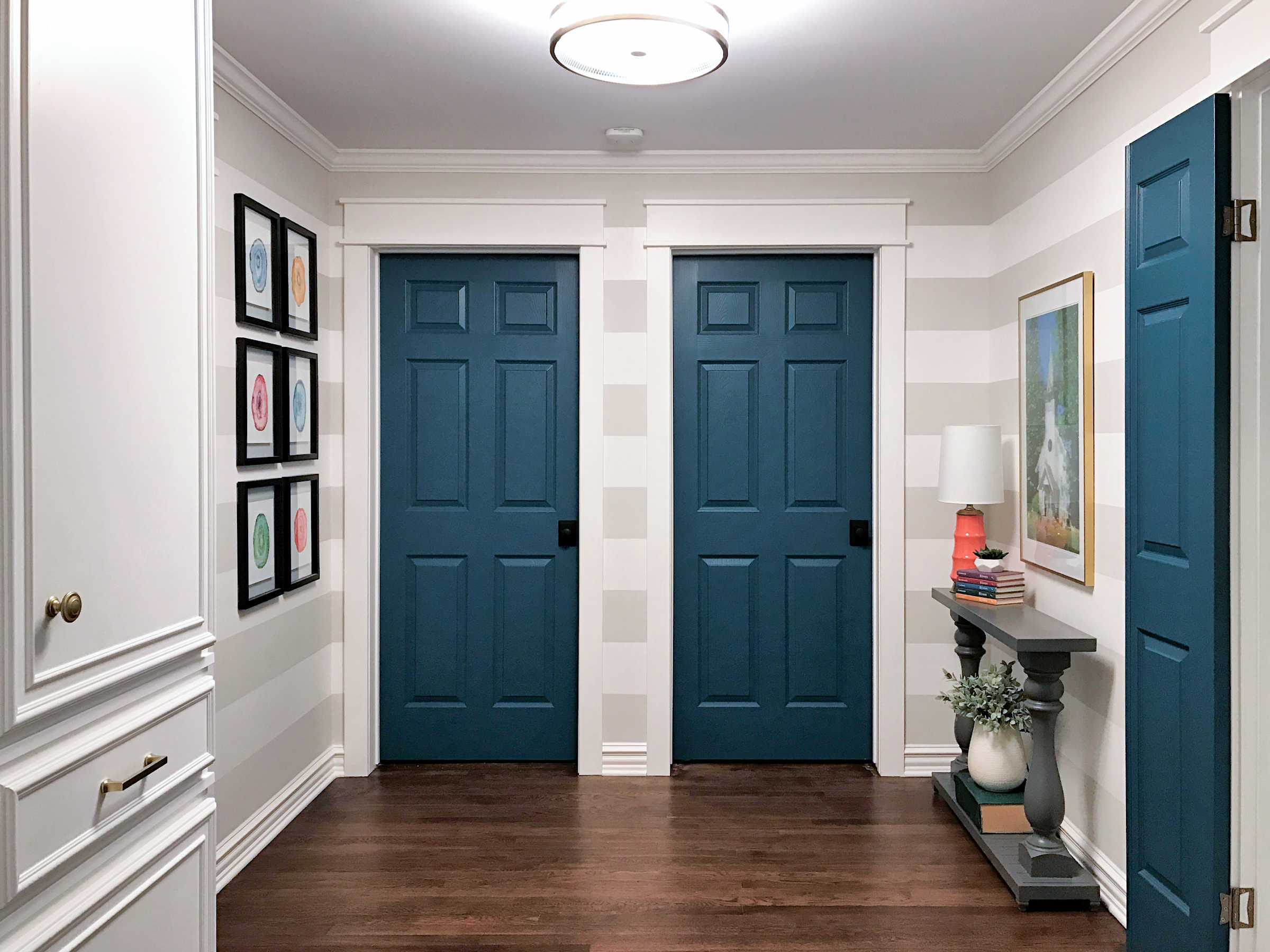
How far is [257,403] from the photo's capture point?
9.47 feet

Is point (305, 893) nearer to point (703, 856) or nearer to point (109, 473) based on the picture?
point (703, 856)

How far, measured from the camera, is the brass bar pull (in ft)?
4.09

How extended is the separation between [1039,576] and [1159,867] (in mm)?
1117

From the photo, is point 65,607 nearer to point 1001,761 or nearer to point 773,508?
point 1001,761

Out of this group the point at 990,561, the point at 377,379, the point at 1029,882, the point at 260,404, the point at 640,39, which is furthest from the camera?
the point at 377,379

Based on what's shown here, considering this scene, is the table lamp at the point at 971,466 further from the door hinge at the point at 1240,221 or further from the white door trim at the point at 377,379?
the white door trim at the point at 377,379

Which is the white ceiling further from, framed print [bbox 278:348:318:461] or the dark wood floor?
the dark wood floor

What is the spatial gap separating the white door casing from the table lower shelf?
0.80 metres

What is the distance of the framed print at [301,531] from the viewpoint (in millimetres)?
3102

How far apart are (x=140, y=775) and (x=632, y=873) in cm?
178

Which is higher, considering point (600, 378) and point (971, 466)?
point (600, 378)

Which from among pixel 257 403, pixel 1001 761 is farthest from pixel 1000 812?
pixel 257 403

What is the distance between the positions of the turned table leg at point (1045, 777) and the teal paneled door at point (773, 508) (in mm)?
1056

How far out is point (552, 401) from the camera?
3.64 m
